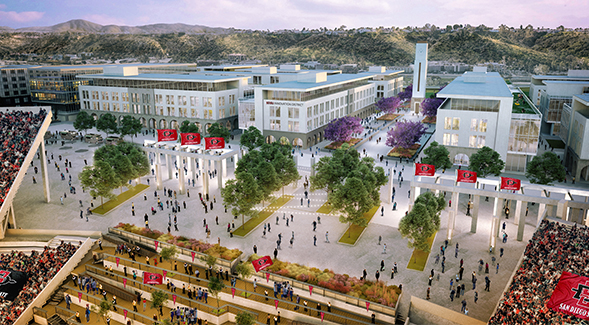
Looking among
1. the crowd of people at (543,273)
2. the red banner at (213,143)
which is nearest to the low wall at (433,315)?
the crowd of people at (543,273)

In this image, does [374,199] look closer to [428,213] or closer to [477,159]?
[428,213]

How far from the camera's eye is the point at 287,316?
3125cm

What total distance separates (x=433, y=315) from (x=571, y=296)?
9.38 m

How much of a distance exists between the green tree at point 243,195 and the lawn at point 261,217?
0.87 metres

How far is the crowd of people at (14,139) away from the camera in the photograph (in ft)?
151

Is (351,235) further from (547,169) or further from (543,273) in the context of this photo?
(547,169)

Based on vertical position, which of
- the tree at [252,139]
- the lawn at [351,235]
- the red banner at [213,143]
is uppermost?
the red banner at [213,143]

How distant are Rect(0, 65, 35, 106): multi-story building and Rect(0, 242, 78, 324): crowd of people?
101596mm

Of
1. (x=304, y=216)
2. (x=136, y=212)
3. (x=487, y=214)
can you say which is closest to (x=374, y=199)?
(x=304, y=216)

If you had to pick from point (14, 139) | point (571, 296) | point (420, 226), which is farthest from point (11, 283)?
point (571, 296)

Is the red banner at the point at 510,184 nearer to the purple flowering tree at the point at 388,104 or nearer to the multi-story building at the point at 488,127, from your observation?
the multi-story building at the point at 488,127

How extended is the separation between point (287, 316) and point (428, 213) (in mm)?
16418

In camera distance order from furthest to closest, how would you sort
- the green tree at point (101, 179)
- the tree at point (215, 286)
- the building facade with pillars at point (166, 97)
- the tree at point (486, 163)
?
the building facade with pillars at point (166, 97) < the tree at point (486, 163) < the green tree at point (101, 179) < the tree at point (215, 286)

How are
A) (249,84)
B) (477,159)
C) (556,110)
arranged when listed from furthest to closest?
(249,84), (556,110), (477,159)
